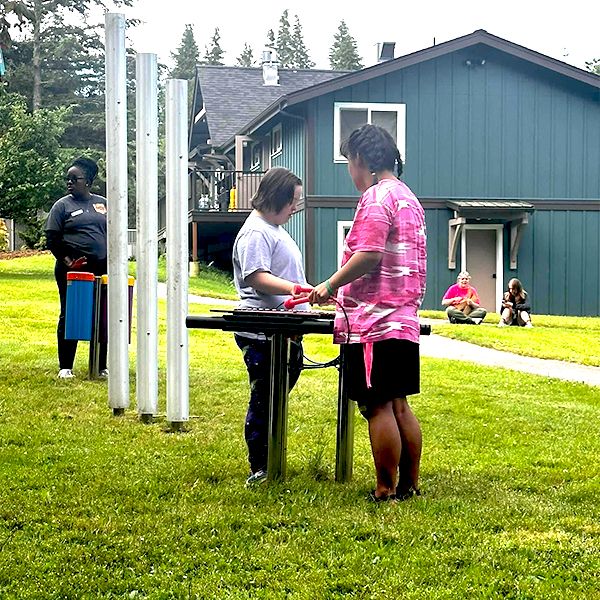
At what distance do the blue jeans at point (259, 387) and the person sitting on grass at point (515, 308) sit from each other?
11.1 meters

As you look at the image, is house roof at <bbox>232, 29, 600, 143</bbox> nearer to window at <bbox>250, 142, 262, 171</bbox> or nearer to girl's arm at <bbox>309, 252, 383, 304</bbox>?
window at <bbox>250, 142, 262, 171</bbox>

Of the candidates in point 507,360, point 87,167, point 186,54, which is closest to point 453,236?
point 507,360

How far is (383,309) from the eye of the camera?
4.54 meters

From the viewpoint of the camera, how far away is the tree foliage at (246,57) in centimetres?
8950

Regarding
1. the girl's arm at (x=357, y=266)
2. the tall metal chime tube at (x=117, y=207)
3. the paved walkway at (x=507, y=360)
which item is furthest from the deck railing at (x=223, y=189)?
the girl's arm at (x=357, y=266)

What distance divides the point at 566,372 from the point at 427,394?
2.82 meters

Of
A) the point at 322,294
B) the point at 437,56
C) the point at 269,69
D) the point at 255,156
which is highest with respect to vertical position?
the point at 269,69

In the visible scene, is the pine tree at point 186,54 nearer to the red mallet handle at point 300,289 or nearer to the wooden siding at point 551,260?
the wooden siding at point 551,260

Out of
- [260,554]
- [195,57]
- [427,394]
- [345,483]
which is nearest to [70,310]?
[427,394]

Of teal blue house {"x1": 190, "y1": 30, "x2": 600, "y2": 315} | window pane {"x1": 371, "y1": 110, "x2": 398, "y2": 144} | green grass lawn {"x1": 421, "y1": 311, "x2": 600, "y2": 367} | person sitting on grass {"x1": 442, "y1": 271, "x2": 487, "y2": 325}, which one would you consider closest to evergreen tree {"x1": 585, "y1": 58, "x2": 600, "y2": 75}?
teal blue house {"x1": 190, "y1": 30, "x2": 600, "y2": 315}

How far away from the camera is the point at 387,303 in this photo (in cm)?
454

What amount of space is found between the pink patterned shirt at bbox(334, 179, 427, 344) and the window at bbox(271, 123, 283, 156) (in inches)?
806

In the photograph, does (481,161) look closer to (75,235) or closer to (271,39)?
(75,235)

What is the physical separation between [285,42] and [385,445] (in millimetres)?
84306
